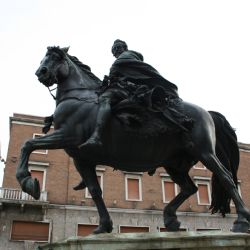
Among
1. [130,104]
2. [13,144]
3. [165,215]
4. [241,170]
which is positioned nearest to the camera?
[130,104]

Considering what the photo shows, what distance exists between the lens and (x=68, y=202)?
86.2 feet

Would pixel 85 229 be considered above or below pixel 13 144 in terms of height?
below

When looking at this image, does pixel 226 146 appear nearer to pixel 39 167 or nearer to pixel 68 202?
pixel 68 202

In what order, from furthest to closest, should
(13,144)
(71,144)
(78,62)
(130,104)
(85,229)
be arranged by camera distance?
(13,144) < (85,229) < (78,62) < (130,104) < (71,144)

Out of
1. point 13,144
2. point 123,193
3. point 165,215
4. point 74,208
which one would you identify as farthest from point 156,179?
point 165,215

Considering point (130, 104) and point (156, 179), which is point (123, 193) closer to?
point (156, 179)

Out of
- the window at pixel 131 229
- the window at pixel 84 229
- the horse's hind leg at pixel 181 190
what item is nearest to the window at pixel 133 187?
the window at pixel 131 229

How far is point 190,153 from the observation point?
15.4 ft

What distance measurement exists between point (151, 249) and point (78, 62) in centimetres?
284

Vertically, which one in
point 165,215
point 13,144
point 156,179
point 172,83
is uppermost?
point 13,144

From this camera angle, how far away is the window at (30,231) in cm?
2378

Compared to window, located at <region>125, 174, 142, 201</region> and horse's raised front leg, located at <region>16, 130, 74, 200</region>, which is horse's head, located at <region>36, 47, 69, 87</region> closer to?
horse's raised front leg, located at <region>16, 130, 74, 200</region>

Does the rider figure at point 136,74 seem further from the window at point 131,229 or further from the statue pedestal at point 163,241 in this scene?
the window at point 131,229

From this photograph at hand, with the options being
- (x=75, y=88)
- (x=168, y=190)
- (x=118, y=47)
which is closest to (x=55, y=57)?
(x=75, y=88)
